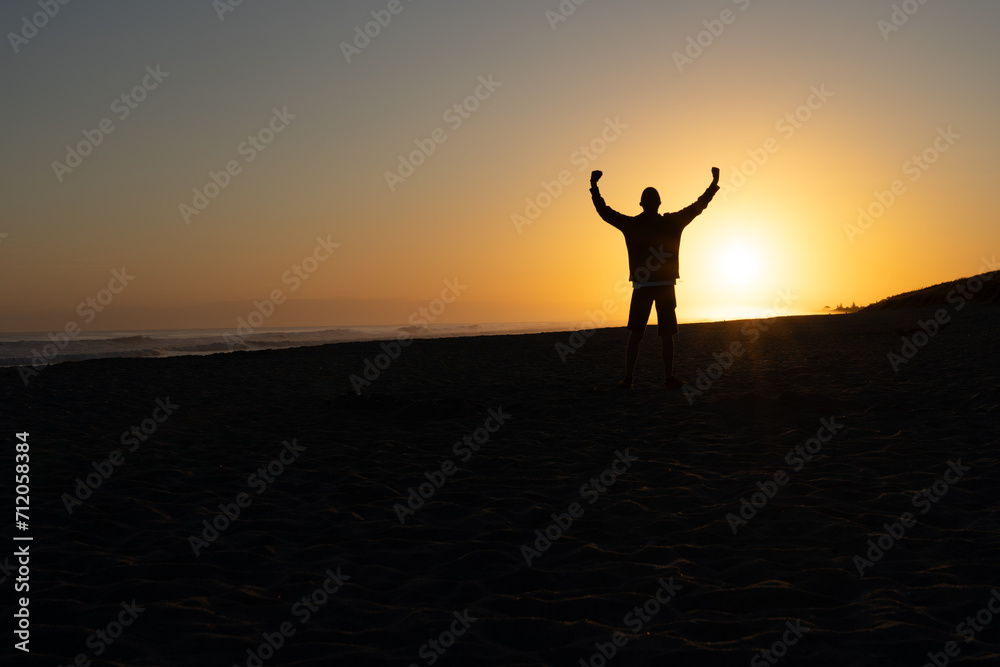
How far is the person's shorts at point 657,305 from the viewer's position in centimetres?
888

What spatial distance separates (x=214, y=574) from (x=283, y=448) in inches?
127

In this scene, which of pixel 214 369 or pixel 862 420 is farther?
pixel 214 369

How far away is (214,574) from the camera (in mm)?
3693

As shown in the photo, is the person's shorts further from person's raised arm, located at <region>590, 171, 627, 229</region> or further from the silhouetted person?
person's raised arm, located at <region>590, 171, 627, 229</region>

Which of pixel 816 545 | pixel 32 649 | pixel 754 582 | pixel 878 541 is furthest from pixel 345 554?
pixel 878 541

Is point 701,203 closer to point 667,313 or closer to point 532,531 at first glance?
point 667,313

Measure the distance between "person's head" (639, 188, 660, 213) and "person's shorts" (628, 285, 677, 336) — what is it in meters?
1.04

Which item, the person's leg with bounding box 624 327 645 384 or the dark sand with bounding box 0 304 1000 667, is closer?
the dark sand with bounding box 0 304 1000 667

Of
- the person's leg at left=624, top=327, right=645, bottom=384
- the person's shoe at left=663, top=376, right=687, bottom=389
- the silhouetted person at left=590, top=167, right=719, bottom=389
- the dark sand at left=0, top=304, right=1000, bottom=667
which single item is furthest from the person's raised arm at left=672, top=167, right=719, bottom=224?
the dark sand at left=0, top=304, right=1000, bottom=667

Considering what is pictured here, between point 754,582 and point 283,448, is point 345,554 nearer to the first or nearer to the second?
point 754,582

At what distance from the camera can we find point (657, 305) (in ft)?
29.6

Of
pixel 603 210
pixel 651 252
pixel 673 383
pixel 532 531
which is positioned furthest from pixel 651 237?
pixel 532 531

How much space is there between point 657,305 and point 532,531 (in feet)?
17.8

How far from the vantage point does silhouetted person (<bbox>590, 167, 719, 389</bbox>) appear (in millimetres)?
8711
